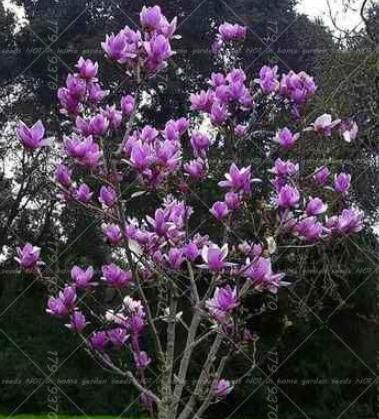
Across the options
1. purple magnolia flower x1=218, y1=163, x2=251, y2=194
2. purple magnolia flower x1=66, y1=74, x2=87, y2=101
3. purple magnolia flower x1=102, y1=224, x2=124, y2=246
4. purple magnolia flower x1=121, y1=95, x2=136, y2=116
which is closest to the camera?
purple magnolia flower x1=66, y1=74, x2=87, y2=101

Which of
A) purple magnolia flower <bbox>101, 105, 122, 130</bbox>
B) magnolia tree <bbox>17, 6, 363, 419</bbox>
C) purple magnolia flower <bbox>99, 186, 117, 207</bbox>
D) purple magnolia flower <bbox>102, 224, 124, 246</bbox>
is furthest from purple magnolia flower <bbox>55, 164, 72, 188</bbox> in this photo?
purple magnolia flower <bbox>102, 224, 124, 246</bbox>

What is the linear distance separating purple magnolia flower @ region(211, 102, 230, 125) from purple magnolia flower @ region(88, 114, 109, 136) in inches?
23.6

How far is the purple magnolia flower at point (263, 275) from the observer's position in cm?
238

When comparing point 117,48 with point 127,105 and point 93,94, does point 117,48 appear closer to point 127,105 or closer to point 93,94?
point 93,94

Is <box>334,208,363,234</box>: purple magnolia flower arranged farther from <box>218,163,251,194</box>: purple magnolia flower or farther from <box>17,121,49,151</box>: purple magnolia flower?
<box>17,121,49,151</box>: purple magnolia flower

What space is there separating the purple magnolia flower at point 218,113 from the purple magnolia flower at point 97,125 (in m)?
0.60

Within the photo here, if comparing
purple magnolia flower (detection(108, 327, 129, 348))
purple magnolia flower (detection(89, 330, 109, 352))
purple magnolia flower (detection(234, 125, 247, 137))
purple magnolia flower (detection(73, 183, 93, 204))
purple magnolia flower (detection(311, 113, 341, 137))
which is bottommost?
purple magnolia flower (detection(89, 330, 109, 352))

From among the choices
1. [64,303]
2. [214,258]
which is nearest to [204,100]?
[214,258]

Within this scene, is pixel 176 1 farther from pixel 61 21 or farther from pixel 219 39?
pixel 219 39

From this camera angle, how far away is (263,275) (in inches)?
94.0

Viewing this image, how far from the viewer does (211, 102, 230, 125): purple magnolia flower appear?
9.43 ft

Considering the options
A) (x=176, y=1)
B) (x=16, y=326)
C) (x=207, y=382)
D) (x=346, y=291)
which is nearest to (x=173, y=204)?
(x=207, y=382)

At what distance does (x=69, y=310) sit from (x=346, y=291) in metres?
7.38

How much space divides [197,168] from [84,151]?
0.63 m
